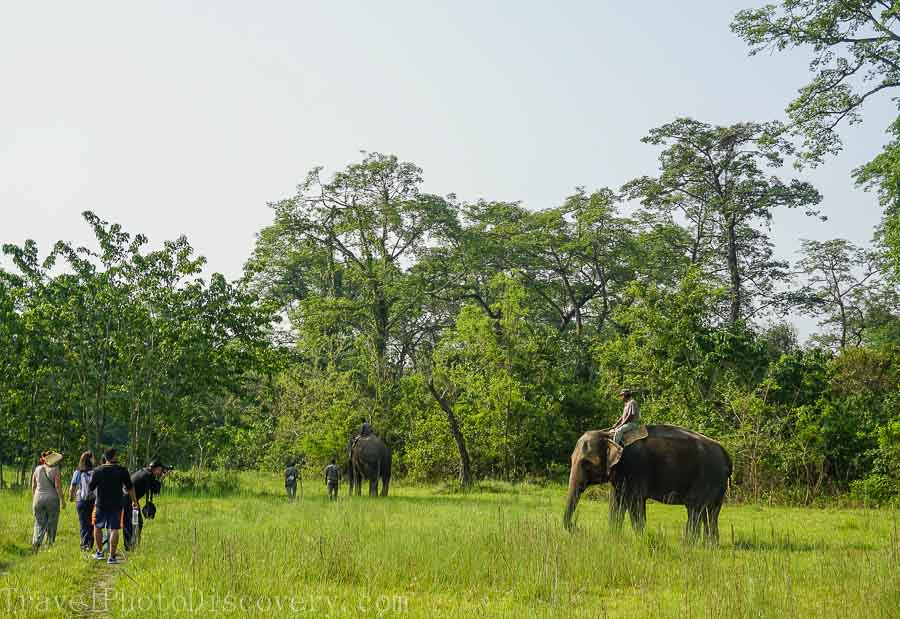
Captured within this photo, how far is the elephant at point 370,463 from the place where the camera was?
25438 millimetres

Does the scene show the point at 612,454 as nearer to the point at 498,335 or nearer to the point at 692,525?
the point at 692,525

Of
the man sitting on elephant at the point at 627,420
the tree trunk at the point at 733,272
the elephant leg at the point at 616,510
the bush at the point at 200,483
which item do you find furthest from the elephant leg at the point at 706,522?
the tree trunk at the point at 733,272

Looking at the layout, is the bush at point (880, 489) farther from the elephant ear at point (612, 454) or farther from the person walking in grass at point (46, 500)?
the person walking in grass at point (46, 500)

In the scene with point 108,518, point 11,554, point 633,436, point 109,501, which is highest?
point 633,436

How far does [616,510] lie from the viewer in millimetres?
14250

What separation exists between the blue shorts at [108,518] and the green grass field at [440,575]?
0.55 meters

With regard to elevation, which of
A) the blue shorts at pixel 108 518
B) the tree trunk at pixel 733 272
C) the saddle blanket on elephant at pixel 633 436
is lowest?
the blue shorts at pixel 108 518

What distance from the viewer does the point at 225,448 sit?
87.1 feet

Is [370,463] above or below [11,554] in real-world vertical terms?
above

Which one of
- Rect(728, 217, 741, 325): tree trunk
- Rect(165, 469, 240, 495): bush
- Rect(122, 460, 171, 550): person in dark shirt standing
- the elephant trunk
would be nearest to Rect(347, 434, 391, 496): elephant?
Rect(165, 469, 240, 495): bush

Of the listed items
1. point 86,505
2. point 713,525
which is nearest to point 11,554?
point 86,505

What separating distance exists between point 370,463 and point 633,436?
12.7m

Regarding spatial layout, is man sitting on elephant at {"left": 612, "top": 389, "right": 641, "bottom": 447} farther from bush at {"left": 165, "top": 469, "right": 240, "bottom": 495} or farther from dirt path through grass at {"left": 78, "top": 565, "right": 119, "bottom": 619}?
bush at {"left": 165, "top": 469, "right": 240, "bottom": 495}

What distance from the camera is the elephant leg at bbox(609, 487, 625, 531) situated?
12.9m
